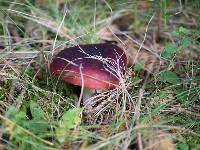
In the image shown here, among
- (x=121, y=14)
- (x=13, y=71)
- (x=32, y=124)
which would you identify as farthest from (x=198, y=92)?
(x=121, y=14)

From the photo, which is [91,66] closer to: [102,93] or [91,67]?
[91,67]

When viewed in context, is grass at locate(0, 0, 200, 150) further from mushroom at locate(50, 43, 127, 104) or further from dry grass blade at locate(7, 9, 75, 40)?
mushroom at locate(50, 43, 127, 104)

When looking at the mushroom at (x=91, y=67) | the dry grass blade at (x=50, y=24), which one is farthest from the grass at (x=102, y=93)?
the mushroom at (x=91, y=67)

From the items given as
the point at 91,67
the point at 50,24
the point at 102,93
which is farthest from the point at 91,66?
the point at 50,24

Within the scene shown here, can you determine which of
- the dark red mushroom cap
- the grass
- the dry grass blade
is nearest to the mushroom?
the dark red mushroom cap

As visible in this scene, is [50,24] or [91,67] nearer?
[91,67]

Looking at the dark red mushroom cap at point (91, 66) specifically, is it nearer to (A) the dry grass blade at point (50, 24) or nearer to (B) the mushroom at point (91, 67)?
(B) the mushroom at point (91, 67)

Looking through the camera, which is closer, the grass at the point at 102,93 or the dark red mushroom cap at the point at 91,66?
the grass at the point at 102,93

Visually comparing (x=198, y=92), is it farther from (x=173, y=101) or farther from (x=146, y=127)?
(x=146, y=127)
